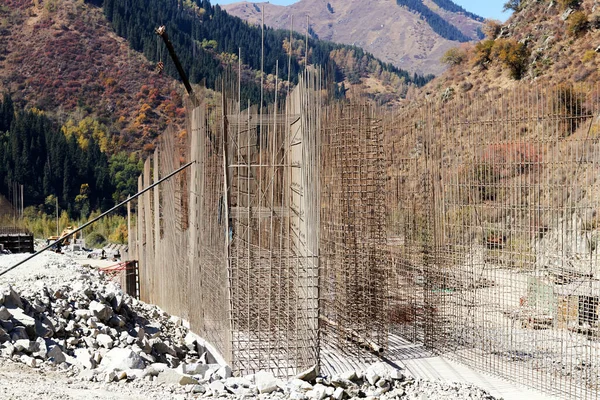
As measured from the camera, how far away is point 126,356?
5.95 metres

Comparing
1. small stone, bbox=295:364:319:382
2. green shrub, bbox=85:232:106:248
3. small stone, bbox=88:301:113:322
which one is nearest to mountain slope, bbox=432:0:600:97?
green shrub, bbox=85:232:106:248

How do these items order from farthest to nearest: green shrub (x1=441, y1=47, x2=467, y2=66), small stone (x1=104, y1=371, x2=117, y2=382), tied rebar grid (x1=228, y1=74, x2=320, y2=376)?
1. green shrub (x1=441, y1=47, x2=467, y2=66)
2. tied rebar grid (x1=228, y1=74, x2=320, y2=376)
3. small stone (x1=104, y1=371, x2=117, y2=382)

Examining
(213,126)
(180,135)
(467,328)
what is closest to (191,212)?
(213,126)

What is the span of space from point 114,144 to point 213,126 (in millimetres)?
36480

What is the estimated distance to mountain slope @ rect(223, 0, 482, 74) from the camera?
459ft

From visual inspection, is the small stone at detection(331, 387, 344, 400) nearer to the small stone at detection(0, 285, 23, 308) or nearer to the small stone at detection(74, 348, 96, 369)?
the small stone at detection(74, 348, 96, 369)

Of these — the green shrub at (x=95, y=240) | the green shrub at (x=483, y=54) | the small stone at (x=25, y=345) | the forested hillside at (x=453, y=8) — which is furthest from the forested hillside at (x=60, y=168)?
the forested hillside at (x=453, y=8)

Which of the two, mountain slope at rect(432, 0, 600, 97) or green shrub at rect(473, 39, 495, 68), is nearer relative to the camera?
mountain slope at rect(432, 0, 600, 97)

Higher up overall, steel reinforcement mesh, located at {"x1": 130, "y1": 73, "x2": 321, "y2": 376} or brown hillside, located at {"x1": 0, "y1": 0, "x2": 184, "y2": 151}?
brown hillside, located at {"x1": 0, "y1": 0, "x2": 184, "y2": 151}

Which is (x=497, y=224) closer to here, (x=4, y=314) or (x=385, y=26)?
(x=4, y=314)


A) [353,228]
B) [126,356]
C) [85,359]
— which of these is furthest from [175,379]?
[353,228]

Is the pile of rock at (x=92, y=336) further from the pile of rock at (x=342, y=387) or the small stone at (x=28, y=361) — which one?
the pile of rock at (x=342, y=387)

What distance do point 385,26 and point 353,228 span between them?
157m

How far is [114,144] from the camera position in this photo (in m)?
42.9
